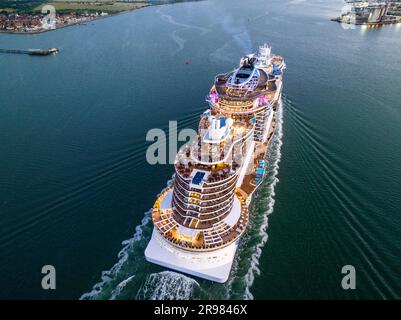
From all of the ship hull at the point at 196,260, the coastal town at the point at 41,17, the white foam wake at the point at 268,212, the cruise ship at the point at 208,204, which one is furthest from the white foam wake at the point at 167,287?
the coastal town at the point at 41,17

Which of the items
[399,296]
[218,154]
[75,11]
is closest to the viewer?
[399,296]

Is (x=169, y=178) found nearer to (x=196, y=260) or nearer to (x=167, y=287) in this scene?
(x=196, y=260)

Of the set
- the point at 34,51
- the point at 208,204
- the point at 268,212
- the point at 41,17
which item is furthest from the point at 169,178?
the point at 41,17

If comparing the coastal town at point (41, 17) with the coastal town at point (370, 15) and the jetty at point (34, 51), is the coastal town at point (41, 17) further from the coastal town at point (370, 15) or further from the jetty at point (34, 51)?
the coastal town at point (370, 15)

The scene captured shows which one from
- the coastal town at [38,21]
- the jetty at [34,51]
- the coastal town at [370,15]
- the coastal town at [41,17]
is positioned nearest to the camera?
the jetty at [34,51]

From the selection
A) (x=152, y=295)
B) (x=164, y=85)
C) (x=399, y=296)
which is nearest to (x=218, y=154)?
(x=152, y=295)

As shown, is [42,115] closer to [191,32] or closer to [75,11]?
[191,32]

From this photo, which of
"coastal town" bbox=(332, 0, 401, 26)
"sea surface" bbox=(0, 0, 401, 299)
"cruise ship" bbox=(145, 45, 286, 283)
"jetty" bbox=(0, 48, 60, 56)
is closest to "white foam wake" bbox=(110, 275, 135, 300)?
"sea surface" bbox=(0, 0, 401, 299)
